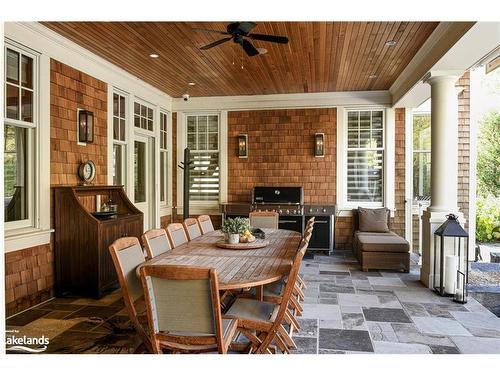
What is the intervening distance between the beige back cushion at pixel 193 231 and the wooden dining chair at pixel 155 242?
75 cm

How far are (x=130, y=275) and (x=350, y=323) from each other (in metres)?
2.13

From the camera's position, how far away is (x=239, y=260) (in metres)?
3.11

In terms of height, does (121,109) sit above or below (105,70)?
below

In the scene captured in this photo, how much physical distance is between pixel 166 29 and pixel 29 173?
2.22 metres

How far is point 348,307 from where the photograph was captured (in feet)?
13.4

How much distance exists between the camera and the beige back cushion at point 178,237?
3.88m

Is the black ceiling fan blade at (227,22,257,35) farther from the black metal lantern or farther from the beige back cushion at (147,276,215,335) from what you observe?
the black metal lantern

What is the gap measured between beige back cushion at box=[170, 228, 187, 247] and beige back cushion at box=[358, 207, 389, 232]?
397 centimetres

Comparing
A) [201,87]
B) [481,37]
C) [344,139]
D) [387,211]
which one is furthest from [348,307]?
[201,87]

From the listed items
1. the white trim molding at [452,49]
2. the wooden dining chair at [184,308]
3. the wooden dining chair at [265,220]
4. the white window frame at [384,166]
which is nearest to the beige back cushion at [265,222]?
the wooden dining chair at [265,220]

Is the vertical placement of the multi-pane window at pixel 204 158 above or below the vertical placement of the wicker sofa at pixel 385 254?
above

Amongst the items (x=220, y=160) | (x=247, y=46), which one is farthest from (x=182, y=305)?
(x=220, y=160)

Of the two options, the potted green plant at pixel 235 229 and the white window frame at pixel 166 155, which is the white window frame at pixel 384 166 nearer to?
the white window frame at pixel 166 155

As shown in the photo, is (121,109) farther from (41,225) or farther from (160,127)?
(41,225)
